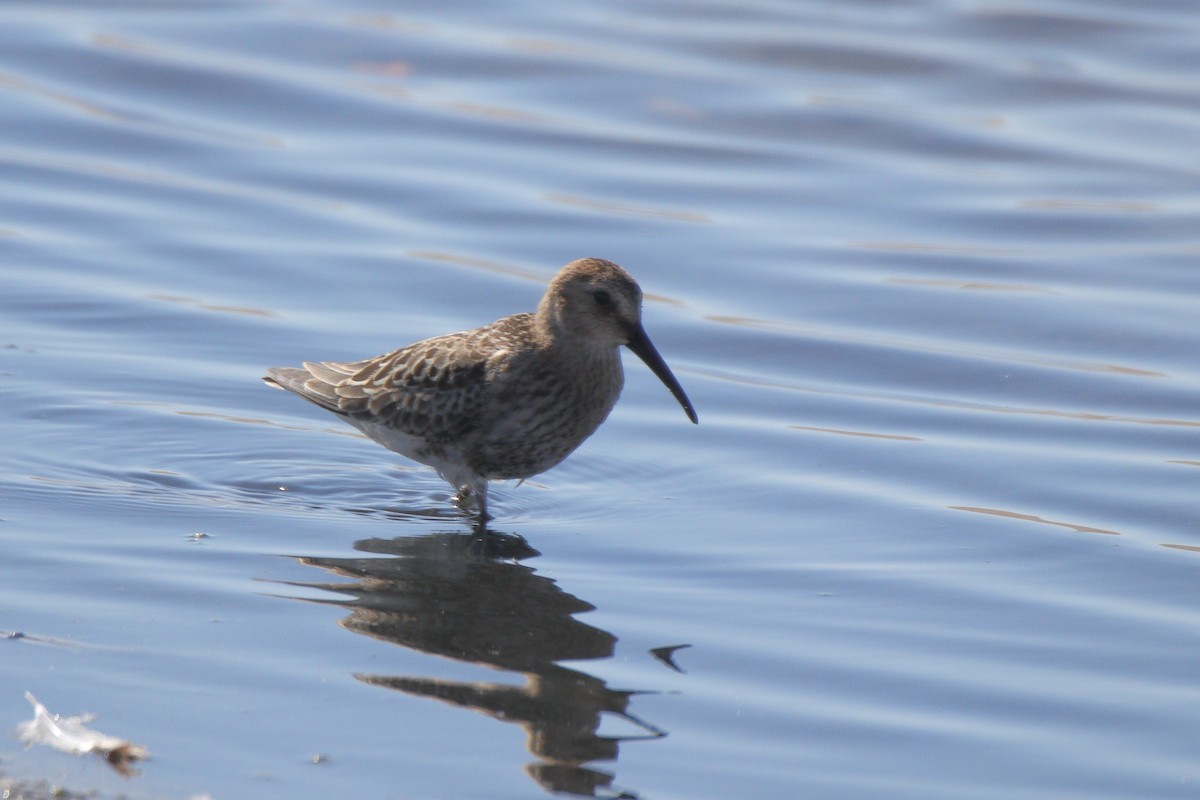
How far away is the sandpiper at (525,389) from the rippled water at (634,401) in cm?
29

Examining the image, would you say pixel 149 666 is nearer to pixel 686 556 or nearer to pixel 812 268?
pixel 686 556

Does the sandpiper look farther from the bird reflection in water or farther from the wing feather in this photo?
the bird reflection in water

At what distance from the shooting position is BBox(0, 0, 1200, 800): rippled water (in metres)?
5.69

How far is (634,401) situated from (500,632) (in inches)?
144

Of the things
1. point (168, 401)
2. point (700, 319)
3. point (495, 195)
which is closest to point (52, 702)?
A: point (168, 401)

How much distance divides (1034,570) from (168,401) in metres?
4.85

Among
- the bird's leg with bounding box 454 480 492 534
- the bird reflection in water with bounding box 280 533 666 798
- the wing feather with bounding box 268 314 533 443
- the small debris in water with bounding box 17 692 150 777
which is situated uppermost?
the wing feather with bounding box 268 314 533 443

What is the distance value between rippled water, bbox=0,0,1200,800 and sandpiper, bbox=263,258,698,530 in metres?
0.29

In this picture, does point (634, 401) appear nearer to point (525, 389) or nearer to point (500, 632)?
point (525, 389)

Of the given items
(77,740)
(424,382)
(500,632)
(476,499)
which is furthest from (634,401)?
(77,740)

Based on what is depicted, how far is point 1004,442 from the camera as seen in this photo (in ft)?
30.2

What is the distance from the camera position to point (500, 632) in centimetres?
645

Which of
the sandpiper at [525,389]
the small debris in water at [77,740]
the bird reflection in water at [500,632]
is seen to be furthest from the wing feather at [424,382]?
the small debris in water at [77,740]

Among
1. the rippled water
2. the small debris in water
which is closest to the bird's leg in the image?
the rippled water
